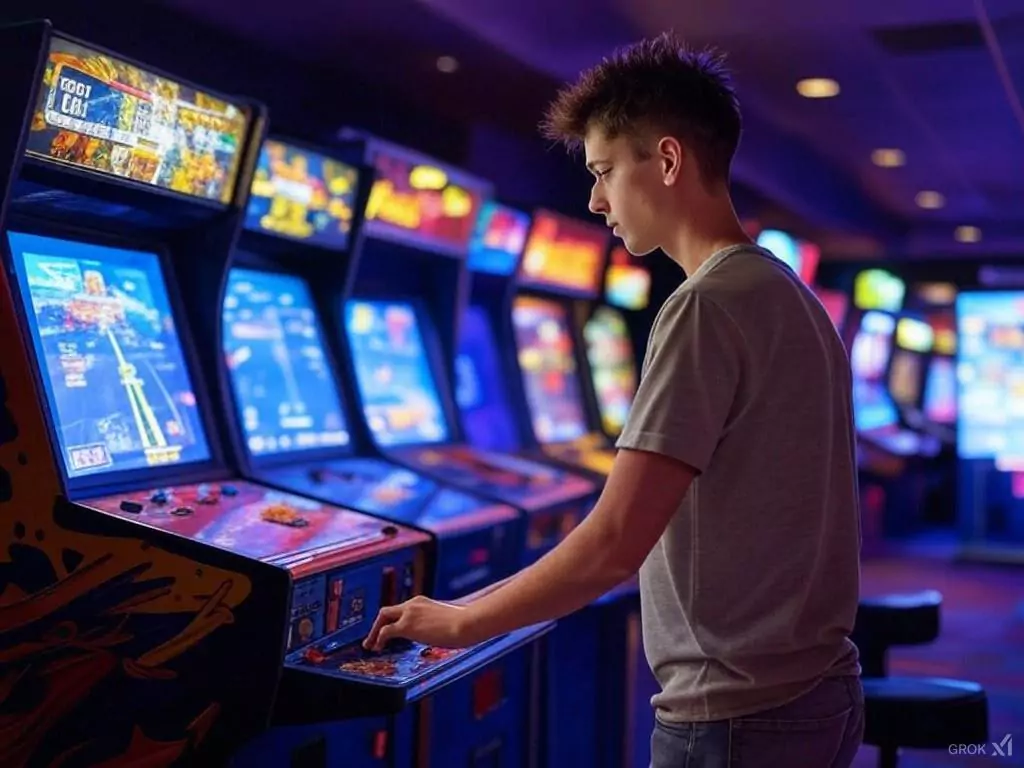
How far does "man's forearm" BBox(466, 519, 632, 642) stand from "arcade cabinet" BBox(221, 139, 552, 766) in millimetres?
1140

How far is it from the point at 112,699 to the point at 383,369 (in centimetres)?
191

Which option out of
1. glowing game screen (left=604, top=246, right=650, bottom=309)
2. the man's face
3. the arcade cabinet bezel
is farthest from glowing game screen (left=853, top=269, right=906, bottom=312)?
the man's face

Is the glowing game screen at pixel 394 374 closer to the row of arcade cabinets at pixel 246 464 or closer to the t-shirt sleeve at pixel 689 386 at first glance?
the row of arcade cabinets at pixel 246 464

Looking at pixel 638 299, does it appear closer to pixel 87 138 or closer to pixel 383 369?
pixel 383 369

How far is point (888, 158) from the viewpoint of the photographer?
8266 millimetres

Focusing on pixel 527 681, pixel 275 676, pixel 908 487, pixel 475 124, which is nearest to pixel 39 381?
pixel 275 676

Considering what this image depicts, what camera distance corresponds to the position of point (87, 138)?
2.33 m

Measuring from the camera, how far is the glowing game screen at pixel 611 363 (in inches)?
222

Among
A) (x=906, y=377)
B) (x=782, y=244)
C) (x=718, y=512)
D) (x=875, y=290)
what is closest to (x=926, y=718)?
(x=718, y=512)

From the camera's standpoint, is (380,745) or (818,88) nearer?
(380,745)

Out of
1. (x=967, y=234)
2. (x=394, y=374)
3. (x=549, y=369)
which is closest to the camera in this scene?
(x=394, y=374)

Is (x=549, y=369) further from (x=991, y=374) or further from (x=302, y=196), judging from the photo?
(x=991, y=374)

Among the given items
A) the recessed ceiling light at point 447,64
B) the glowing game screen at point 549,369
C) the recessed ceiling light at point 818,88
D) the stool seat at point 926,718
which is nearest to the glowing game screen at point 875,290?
the recessed ceiling light at point 818,88

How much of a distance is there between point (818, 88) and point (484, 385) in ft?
8.09
